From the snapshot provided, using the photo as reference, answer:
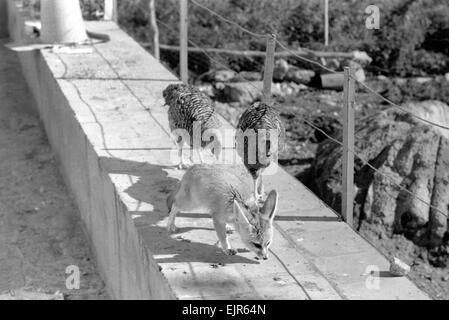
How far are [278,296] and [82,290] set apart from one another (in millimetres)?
2345

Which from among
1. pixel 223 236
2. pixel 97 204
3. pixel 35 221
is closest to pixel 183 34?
pixel 35 221

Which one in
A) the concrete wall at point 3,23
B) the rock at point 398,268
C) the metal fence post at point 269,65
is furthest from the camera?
the concrete wall at point 3,23

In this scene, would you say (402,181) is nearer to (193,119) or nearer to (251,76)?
(193,119)

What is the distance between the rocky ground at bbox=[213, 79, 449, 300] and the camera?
8.05 m

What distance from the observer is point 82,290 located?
6.87m

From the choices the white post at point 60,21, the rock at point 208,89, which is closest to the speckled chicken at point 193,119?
the white post at point 60,21

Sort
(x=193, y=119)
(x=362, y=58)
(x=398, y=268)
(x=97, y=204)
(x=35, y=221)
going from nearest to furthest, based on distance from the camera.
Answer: (x=398, y=268), (x=193, y=119), (x=97, y=204), (x=35, y=221), (x=362, y=58)

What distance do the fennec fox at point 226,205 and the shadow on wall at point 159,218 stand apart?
97 mm

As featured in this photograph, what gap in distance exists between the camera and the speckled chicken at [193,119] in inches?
263

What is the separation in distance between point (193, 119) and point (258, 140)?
0.65 metres

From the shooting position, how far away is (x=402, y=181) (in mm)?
8484

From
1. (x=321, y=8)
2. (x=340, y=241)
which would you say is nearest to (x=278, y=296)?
(x=340, y=241)

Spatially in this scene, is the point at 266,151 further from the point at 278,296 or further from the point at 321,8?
the point at 321,8

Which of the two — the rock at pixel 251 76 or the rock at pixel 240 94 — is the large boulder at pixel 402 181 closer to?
the rock at pixel 240 94
